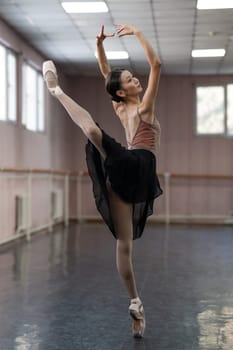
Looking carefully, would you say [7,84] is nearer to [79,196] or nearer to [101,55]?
[79,196]

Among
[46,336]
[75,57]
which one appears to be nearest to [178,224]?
[75,57]

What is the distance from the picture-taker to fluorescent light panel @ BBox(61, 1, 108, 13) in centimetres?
638

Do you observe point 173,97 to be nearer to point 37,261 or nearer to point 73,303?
point 37,261

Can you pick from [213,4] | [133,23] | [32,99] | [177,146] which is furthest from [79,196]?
[213,4]

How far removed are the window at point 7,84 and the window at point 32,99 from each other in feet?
1.32

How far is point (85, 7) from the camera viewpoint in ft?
21.5

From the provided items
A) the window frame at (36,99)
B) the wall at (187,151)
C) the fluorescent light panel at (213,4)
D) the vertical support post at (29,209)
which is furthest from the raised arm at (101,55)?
the wall at (187,151)

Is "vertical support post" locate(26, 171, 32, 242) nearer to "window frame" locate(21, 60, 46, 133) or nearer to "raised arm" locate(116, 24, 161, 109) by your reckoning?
"window frame" locate(21, 60, 46, 133)

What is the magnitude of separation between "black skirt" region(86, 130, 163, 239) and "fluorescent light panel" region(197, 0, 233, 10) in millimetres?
3920

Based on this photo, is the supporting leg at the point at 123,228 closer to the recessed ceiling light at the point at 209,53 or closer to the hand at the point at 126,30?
the hand at the point at 126,30

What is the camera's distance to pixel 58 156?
1045 centimetres

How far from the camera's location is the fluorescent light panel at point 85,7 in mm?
6379

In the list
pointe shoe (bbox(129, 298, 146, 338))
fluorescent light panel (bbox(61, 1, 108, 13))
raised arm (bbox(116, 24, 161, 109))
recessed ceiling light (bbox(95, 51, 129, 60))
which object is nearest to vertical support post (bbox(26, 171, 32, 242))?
recessed ceiling light (bbox(95, 51, 129, 60))

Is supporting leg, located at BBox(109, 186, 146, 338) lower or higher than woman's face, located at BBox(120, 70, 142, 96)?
lower
